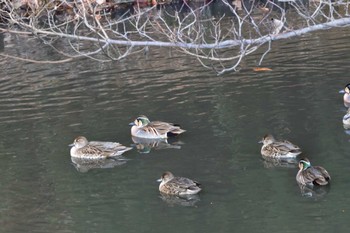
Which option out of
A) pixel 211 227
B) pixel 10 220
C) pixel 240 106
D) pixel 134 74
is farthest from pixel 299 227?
pixel 134 74

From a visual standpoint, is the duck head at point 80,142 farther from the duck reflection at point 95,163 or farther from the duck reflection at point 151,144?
the duck reflection at point 151,144

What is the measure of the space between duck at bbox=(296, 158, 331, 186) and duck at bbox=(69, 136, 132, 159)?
351 centimetres

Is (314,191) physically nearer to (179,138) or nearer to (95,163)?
(179,138)

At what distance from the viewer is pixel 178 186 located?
38.5 ft

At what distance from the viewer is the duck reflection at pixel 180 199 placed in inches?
450

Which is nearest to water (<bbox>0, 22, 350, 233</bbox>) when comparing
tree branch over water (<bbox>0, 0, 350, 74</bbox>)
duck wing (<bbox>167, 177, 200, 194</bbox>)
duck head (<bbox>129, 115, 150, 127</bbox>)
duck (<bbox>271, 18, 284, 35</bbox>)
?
duck wing (<bbox>167, 177, 200, 194</bbox>)

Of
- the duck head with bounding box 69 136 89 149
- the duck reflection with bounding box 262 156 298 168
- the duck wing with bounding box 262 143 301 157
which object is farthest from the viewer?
the duck head with bounding box 69 136 89 149

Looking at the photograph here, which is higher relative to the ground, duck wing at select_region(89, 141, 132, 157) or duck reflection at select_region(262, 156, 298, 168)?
duck wing at select_region(89, 141, 132, 157)

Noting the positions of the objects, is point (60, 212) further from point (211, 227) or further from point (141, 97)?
point (141, 97)

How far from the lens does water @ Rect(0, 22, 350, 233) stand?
10.9 m

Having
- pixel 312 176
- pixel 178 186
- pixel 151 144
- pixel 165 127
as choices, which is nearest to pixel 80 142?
pixel 151 144

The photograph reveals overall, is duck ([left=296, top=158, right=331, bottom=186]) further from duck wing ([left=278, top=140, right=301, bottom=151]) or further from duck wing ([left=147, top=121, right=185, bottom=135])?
duck wing ([left=147, top=121, right=185, bottom=135])

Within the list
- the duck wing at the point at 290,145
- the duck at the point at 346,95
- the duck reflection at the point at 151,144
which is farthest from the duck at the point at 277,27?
A: the duck at the point at 346,95

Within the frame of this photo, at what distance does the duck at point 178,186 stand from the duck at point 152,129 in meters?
2.93
